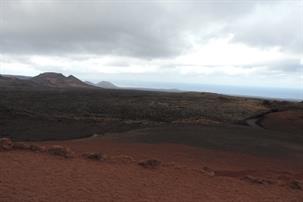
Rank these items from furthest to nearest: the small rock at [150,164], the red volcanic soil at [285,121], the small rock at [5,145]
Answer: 1. the red volcanic soil at [285,121]
2. the small rock at [5,145]
3. the small rock at [150,164]

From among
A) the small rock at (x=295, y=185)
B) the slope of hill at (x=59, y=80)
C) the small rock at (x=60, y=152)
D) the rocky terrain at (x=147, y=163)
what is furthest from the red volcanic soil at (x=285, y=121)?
the slope of hill at (x=59, y=80)

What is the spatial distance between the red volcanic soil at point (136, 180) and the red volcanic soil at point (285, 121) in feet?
48.1

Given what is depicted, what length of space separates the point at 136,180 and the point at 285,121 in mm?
23389

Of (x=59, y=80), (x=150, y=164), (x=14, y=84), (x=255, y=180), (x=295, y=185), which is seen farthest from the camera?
(x=59, y=80)

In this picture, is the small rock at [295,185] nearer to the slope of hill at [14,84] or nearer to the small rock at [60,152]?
the small rock at [60,152]

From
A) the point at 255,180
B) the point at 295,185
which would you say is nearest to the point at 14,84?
the point at 255,180

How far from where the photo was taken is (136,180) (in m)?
10.6

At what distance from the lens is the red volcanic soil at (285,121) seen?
29298mm

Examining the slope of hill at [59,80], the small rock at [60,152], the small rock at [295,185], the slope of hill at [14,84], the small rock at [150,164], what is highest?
the slope of hill at [59,80]

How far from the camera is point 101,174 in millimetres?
10781

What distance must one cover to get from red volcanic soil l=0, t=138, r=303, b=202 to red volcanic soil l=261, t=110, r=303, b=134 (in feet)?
48.1

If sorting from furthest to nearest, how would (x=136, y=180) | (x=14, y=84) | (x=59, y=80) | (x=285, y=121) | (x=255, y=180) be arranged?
(x=59, y=80) < (x=14, y=84) < (x=285, y=121) < (x=255, y=180) < (x=136, y=180)

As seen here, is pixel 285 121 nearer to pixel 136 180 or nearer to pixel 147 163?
pixel 147 163

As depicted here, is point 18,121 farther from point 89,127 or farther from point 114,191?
point 114,191
